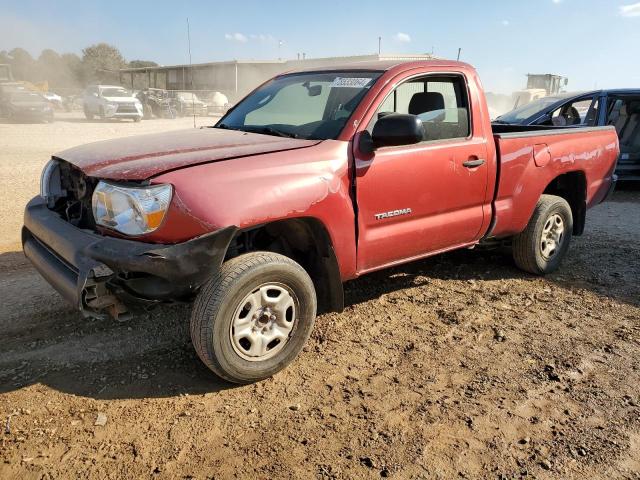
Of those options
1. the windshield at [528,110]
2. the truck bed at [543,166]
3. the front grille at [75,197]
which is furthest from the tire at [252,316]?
the windshield at [528,110]

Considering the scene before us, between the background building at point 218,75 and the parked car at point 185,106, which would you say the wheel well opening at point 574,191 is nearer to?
the parked car at point 185,106

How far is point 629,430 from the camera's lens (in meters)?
2.72

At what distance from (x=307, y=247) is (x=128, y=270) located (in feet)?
3.89

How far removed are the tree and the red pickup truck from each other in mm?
56578

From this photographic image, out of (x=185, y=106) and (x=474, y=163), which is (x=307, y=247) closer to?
(x=474, y=163)

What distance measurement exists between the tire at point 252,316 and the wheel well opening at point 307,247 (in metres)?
0.22

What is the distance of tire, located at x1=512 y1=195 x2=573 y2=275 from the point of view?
4730 millimetres

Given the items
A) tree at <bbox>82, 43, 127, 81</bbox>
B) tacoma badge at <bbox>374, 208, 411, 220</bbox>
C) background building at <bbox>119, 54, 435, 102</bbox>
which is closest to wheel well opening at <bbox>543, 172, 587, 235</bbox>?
tacoma badge at <bbox>374, 208, 411, 220</bbox>

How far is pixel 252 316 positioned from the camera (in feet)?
9.80

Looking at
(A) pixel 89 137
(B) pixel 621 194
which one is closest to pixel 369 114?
(B) pixel 621 194

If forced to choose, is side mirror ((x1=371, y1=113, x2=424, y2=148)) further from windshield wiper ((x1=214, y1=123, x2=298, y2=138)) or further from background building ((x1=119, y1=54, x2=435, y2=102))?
background building ((x1=119, y1=54, x2=435, y2=102))

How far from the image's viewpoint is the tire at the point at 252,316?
2779 millimetres

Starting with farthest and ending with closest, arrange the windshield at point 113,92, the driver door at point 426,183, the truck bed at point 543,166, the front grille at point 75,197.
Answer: the windshield at point 113,92, the truck bed at point 543,166, the driver door at point 426,183, the front grille at point 75,197

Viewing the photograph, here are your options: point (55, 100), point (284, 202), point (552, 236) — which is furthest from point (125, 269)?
point (55, 100)
